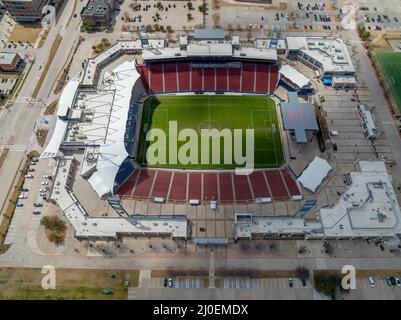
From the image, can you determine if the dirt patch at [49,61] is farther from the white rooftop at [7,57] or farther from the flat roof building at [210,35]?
the flat roof building at [210,35]

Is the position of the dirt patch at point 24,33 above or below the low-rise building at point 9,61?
above

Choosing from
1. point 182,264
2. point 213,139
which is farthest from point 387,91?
point 182,264

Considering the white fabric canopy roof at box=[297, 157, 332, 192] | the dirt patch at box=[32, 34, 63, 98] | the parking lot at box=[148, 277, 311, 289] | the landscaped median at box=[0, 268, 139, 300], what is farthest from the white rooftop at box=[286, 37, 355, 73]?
the landscaped median at box=[0, 268, 139, 300]

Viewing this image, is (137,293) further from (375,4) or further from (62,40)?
(375,4)

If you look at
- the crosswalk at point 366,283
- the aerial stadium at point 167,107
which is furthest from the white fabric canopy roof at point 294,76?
the crosswalk at point 366,283

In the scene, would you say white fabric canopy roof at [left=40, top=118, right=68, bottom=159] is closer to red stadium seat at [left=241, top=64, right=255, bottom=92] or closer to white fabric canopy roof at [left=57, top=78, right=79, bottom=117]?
white fabric canopy roof at [left=57, top=78, right=79, bottom=117]

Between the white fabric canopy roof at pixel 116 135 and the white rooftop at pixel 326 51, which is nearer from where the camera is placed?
the white fabric canopy roof at pixel 116 135
